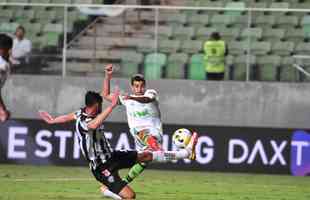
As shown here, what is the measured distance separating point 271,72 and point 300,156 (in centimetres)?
221

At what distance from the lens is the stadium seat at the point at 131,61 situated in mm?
27391

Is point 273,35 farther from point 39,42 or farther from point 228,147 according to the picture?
point 39,42

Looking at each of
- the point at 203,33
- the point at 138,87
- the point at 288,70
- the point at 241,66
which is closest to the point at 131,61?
Result: the point at 203,33

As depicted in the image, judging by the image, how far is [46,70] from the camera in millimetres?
28109

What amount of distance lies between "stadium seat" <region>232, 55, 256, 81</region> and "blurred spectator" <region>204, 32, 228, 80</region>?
28 cm

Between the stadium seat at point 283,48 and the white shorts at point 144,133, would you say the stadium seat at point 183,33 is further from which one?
the white shorts at point 144,133

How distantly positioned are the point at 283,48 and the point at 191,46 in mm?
2141

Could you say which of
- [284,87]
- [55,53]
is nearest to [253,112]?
[284,87]

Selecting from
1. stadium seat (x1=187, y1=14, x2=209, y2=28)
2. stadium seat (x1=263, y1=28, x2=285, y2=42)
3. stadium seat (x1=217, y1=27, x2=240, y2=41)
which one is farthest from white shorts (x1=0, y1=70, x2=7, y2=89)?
stadium seat (x1=263, y1=28, x2=285, y2=42)

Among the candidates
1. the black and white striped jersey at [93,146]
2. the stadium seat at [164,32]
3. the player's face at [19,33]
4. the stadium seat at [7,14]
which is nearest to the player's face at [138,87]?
the black and white striped jersey at [93,146]

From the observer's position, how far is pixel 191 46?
27375mm

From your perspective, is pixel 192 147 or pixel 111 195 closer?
pixel 111 195

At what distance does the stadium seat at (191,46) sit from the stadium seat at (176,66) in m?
0.17

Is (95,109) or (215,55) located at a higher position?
(215,55)
